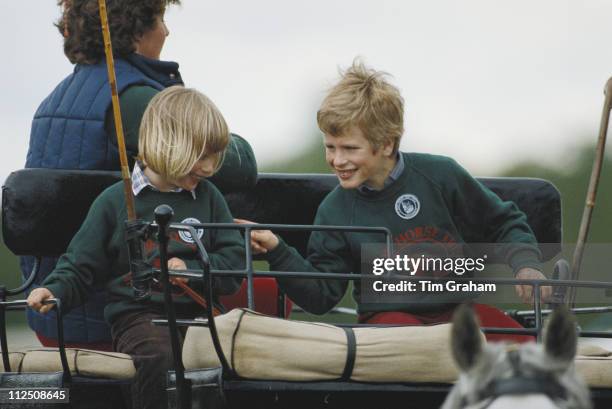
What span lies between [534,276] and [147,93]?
1.59m

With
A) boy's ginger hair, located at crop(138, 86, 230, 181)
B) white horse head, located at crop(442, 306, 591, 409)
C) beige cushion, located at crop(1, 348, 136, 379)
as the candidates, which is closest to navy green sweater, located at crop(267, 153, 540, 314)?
boy's ginger hair, located at crop(138, 86, 230, 181)

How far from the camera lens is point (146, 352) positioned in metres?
4.04

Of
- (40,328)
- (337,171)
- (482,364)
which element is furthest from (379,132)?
(482,364)

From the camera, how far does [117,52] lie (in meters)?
5.18

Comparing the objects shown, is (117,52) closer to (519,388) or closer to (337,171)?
(337,171)

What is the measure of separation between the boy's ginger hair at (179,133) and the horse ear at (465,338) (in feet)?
7.79

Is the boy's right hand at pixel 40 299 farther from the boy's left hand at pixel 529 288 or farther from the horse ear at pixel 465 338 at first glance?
the horse ear at pixel 465 338

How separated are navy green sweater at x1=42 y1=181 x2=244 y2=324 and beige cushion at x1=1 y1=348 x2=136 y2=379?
0.35 metres

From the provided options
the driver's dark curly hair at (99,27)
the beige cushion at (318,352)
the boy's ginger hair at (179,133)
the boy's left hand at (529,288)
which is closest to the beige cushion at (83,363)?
the beige cushion at (318,352)

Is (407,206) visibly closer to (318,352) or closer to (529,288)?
(529,288)

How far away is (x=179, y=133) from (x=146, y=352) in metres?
0.81

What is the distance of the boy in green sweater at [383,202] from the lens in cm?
470

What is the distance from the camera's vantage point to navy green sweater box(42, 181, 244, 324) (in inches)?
173

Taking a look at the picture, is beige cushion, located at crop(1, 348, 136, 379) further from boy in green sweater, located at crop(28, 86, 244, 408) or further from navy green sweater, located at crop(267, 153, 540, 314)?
navy green sweater, located at crop(267, 153, 540, 314)
